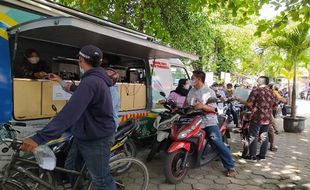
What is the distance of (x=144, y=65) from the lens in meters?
6.88

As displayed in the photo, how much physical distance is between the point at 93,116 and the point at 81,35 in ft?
6.35

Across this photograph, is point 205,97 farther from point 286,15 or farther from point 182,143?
point 286,15

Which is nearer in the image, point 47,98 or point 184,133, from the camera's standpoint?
point 47,98

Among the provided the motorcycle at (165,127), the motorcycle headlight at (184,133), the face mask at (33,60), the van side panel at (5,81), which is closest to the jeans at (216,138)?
the motorcycle headlight at (184,133)

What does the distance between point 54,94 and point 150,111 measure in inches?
102

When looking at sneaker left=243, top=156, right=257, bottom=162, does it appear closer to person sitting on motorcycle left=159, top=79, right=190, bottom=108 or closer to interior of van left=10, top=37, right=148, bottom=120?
person sitting on motorcycle left=159, top=79, right=190, bottom=108

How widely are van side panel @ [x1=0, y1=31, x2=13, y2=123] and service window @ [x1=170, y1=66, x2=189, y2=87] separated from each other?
4.91 meters

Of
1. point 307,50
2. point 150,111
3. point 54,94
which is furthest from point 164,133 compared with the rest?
point 307,50

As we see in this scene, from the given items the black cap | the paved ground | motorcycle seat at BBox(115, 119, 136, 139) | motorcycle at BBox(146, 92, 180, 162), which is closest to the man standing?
the paved ground

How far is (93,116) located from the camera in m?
2.91

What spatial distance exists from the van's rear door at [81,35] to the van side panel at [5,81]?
0.15 meters

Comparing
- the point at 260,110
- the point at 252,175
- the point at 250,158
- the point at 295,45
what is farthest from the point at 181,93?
the point at 295,45

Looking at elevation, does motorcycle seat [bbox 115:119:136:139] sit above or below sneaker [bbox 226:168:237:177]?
above

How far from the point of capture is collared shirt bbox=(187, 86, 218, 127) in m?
5.18
